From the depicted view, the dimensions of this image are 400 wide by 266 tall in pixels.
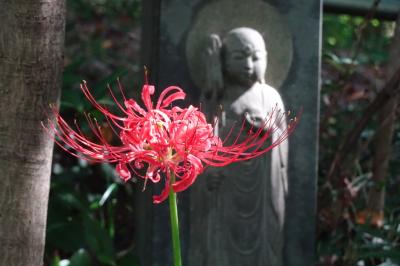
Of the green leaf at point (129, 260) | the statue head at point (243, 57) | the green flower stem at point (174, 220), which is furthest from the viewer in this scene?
the green leaf at point (129, 260)

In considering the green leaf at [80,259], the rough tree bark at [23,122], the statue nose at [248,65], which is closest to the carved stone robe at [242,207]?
the statue nose at [248,65]

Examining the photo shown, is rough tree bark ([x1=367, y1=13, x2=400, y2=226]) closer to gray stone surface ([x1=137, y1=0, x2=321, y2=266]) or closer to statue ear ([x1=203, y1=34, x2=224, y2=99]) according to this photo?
gray stone surface ([x1=137, y1=0, x2=321, y2=266])

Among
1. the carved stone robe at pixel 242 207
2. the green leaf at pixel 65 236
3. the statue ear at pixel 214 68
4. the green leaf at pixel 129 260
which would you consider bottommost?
the green leaf at pixel 129 260

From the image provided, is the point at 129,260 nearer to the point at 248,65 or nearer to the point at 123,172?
the point at 248,65

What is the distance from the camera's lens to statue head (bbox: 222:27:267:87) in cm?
295

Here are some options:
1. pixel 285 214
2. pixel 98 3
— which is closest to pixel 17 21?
pixel 285 214

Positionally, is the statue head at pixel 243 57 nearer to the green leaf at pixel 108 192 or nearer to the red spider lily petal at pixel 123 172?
the green leaf at pixel 108 192

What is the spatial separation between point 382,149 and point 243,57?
1.19 metres

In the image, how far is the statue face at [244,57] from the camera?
2.95 meters

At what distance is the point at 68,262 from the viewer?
3.34 metres

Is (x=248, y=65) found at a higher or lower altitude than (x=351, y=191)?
higher

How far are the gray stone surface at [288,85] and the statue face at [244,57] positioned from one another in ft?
0.52

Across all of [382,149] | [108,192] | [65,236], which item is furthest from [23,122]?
[382,149]

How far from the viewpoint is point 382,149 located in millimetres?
3803
